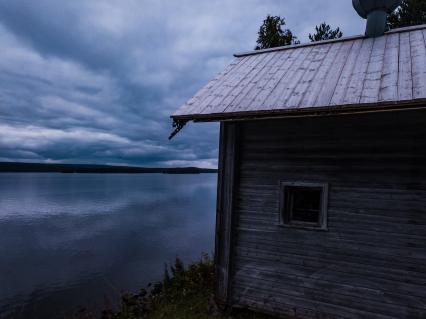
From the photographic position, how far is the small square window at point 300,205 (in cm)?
684

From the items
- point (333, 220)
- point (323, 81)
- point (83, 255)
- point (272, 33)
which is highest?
point (272, 33)

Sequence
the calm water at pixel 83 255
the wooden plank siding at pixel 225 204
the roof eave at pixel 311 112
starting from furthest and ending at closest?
1. the calm water at pixel 83 255
2. the wooden plank siding at pixel 225 204
3. the roof eave at pixel 311 112

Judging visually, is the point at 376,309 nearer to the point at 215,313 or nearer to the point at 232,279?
the point at 232,279

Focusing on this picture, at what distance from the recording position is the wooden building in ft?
19.5

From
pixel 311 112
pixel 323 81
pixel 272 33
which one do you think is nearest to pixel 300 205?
pixel 311 112

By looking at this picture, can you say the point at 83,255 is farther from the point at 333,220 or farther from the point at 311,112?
the point at 311,112

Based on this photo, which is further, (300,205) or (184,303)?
(184,303)

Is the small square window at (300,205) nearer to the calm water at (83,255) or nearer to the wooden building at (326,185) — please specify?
the wooden building at (326,185)

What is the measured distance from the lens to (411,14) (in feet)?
52.4

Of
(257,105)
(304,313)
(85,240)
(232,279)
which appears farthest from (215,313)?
(85,240)

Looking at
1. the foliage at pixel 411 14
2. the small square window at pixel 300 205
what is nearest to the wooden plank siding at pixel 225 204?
the small square window at pixel 300 205

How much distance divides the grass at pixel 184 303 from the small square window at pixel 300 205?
2.56m

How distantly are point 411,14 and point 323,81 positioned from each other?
13532 millimetres

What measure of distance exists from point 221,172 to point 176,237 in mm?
24068
